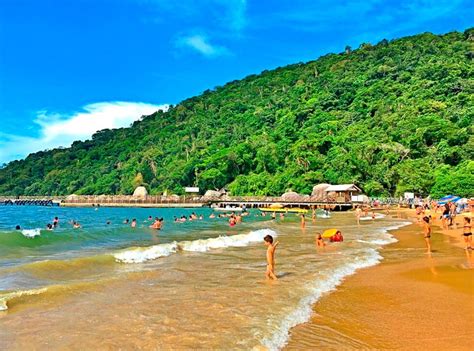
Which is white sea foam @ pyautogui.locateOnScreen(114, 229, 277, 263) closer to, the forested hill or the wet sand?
the wet sand

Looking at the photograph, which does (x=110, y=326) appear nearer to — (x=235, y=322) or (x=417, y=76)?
(x=235, y=322)

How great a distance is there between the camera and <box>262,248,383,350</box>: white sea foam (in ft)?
21.1

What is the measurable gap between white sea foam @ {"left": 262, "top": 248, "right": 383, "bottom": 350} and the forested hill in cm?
4748

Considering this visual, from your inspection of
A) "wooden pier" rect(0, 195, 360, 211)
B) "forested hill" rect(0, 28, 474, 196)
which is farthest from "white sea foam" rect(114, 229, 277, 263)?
"forested hill" rect(0, 28, 474, 196)

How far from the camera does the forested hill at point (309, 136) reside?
241 feet

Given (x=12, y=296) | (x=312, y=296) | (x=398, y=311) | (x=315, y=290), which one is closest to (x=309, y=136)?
(x=315, y=290)

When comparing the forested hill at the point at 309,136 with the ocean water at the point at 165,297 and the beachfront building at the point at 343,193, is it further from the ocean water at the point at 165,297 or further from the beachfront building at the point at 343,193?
the ocean water at the point at 165,297

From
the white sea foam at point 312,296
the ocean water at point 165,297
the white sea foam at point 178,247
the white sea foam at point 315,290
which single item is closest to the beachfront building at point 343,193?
the white sea foam at point 178,247

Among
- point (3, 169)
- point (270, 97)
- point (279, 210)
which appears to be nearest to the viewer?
point (279, 210)

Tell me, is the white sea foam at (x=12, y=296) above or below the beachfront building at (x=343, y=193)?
below

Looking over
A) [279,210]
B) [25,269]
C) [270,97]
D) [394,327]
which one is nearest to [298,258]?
[394,327]

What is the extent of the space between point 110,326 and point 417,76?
368ft

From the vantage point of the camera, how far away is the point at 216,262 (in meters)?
14.8

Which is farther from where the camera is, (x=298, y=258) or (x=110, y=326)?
(x=298, y=258)
